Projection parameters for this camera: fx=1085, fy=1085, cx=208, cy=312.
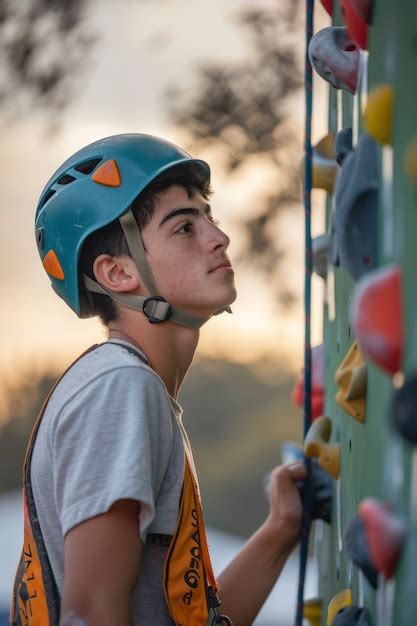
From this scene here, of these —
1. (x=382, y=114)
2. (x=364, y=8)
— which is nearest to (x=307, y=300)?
(x=364, y=8)

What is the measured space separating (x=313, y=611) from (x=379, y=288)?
179 cm

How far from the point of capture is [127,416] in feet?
6.61

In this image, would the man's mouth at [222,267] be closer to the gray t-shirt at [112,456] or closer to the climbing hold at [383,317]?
the gray t-shirt at [112,456]

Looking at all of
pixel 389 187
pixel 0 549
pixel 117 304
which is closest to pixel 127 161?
pixel 117 304

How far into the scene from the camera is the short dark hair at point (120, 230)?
7.93 ft

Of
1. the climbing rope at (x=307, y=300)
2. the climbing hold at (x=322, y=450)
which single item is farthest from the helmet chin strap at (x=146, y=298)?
the climbing hold at (x=322, y=450)

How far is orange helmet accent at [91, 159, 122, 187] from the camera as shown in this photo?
2428 mm

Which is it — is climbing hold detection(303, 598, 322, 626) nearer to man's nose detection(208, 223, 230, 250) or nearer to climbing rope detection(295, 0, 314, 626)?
climbing rope detection(295, 0, 314, 626)

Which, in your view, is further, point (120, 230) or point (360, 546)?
point (120, 230)

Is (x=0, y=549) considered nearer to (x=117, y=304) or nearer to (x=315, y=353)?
(x=315, y=353)

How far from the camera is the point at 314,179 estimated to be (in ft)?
8.10

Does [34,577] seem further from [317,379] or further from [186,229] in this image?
[317,379]

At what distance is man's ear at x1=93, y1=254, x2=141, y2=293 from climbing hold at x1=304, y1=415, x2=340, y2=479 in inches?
23.2

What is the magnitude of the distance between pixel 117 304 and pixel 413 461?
1.19 m
